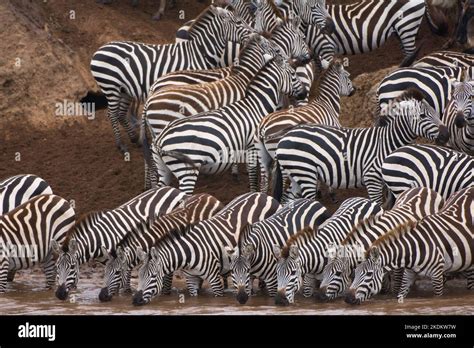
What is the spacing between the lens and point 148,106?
77.6ft

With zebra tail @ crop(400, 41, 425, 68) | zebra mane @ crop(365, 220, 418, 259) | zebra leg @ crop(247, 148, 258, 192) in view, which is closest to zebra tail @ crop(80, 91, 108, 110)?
zebra tail @ crop(400, 41, 425, 68)

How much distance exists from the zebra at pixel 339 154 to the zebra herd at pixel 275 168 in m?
0.02

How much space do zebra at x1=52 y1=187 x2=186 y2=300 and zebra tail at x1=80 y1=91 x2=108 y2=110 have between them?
6.17 meters

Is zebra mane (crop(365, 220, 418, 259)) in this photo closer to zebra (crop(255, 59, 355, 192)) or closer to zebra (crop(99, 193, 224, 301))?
zebra (crop(99, 193, 224, 301))

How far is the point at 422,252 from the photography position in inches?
784

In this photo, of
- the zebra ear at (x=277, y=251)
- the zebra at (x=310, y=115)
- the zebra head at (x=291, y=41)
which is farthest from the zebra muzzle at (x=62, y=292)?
the zebra head at (x=291, y=41)

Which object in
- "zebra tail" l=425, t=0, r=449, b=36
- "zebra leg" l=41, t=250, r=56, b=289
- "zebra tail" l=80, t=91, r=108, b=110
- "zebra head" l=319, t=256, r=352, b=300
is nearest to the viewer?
"zebra head" l=319, t=256, r=352, b=300

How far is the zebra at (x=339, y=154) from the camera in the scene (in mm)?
22219

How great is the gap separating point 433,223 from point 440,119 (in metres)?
3.18

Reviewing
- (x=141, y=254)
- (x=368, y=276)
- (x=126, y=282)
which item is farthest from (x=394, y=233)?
(x=126, y=282)

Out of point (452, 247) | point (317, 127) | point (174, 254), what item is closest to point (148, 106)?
point (317, 127)

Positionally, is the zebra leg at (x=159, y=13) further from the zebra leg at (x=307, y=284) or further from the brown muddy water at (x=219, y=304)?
the zebra leg at (x=307, y=284)

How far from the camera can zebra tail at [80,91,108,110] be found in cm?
2784

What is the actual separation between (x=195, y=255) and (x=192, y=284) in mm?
470
